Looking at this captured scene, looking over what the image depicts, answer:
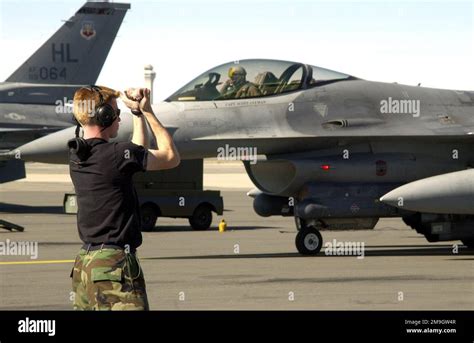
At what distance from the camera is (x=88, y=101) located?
6355mm

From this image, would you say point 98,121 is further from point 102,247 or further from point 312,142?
point 312,142

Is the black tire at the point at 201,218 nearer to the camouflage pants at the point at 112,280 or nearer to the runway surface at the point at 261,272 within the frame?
the runway surface at the point at 261,272

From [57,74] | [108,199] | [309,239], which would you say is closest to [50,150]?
[309,239]

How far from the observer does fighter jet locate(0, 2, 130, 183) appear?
32.4 meters

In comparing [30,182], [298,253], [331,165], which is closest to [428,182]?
[331,165]

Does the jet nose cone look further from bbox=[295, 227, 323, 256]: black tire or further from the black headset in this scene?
the black headset

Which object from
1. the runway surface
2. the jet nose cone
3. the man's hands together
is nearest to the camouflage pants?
the man's hands together

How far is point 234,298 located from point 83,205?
5.47m

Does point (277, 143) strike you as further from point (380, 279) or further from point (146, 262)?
point (380, 279)

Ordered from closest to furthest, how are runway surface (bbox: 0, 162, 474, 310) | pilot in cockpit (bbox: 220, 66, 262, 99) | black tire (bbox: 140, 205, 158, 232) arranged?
runway surface (bbox: 0, 162, 474, 310) < pilot in cockpit (bbox: 220, 66, 262, 99) < black tire (bbox: 140, 205, 158, 232)

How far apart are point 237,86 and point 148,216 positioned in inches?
256

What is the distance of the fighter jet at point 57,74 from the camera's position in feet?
106

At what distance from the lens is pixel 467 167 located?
17.6 meters

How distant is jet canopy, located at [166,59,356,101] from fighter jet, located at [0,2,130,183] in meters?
14.6
